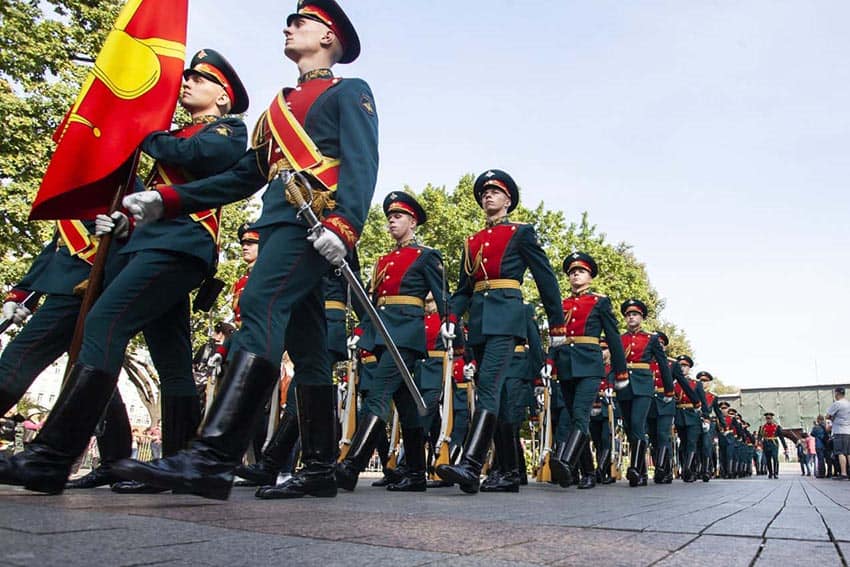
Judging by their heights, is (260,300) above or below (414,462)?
above

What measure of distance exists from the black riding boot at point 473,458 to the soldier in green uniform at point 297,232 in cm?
131

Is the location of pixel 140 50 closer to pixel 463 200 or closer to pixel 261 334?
pixel 261 334

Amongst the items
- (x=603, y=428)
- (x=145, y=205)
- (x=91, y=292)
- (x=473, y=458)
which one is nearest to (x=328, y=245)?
(x=145, y=205)

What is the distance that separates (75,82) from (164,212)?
15383 mm

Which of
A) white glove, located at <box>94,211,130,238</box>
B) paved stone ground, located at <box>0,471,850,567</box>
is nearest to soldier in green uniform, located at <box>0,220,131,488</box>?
white glove, located at <box>94,211,130,238</box>

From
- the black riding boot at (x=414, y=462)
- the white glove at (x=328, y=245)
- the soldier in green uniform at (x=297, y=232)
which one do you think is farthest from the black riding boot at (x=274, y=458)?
the white glove at (x=328, y=245)

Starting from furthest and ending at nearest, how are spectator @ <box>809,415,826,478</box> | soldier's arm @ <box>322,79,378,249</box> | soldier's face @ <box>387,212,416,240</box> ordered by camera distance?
spectator @ <box>809,415,826,478</box>
soldier's face @ <box>387,212,416,240</box>
soldier's arm @ <box>322,79,378,249</box>

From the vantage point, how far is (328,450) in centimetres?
402

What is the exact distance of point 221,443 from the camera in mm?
3025

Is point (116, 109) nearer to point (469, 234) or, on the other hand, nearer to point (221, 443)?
point (221, 443)

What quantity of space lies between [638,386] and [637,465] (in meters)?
1.16

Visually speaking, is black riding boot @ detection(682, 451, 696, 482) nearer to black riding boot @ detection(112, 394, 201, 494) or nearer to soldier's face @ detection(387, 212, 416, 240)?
soldier's face @ detection(387, 212, 416, 240)

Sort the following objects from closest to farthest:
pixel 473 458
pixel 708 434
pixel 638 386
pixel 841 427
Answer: pixel 473 458
pixel 638 386
pixel 841 427
pixel 708 434

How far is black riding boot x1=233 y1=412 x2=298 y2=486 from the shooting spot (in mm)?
5312
